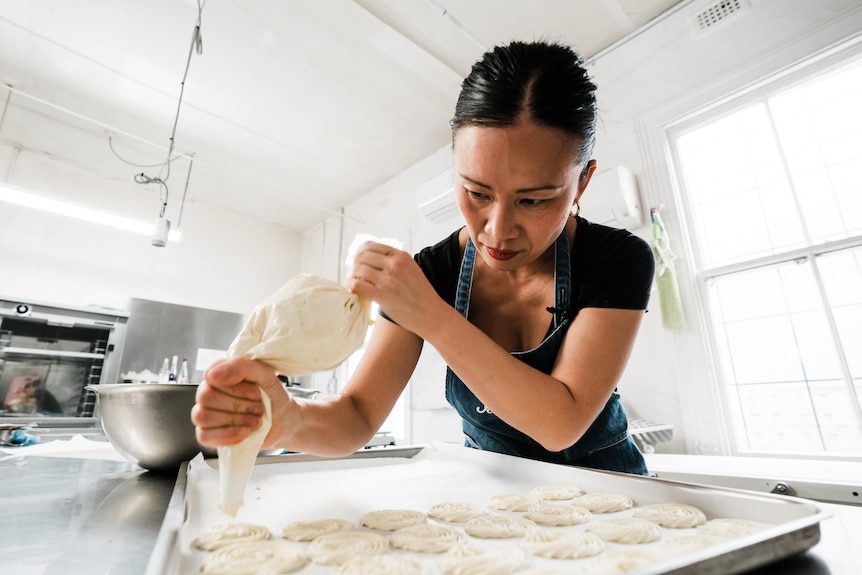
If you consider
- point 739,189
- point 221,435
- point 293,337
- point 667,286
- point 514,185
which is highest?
point 739,189

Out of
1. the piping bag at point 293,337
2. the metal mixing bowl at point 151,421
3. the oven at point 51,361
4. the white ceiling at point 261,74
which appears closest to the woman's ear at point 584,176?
Answer: the piping bag at point 293,337

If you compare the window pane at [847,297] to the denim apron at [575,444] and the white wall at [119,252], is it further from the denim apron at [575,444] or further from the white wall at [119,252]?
the white wall at [119,252]

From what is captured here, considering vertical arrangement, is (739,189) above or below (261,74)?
below

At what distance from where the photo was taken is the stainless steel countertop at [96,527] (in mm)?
527

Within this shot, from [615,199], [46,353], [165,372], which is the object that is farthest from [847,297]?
[46,353]

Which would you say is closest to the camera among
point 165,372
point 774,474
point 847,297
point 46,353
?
point 774,474

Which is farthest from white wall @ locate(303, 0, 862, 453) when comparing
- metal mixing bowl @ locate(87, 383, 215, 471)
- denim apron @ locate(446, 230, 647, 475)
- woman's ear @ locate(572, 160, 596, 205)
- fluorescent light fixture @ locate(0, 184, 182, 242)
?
fluorescent light fixture @ locate(0, 184, 182, 242)

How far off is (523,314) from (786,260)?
2.20 metres

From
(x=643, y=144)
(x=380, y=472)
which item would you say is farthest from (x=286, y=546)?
(x=643, y=144)

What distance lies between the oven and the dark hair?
5008mm

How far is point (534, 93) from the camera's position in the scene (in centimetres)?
92

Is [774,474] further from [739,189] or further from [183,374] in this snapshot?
[183,374]

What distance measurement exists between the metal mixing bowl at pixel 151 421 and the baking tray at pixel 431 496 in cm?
7

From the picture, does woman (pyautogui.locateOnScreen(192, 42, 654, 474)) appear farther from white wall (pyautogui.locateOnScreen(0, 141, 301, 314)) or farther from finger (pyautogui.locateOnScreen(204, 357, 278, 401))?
white wall (pyautogui.locateOnScreen(0, 141, 301, 314))
